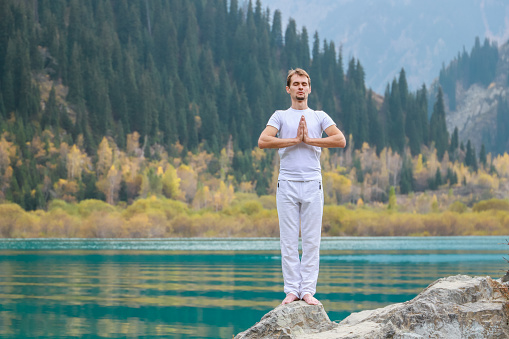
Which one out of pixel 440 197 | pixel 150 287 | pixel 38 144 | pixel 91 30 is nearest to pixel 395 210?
pixel 440 197

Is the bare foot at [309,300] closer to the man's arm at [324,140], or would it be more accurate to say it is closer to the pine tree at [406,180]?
the man's arm at [324,140]

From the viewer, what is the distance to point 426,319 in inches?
364

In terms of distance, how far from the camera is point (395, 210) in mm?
148250

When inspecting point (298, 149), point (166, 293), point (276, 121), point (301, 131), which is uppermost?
point (276, 121)

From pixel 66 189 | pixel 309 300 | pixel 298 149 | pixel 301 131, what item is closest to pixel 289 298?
pixel 309 300

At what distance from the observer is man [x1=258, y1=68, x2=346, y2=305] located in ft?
32.7

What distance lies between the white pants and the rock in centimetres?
29

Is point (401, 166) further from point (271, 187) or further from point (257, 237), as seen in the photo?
point (257, 237)

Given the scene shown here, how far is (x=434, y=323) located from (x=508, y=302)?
967mm

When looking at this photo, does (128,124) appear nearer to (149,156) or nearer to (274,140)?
(149,156)

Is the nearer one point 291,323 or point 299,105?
point 291,323

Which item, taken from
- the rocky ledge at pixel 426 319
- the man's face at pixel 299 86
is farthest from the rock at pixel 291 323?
the man's face at pixel 299 86

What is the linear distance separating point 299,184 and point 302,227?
21.6 inches

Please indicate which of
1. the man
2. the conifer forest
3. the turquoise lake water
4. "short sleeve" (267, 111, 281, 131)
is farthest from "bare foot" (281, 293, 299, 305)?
the conifer forest
